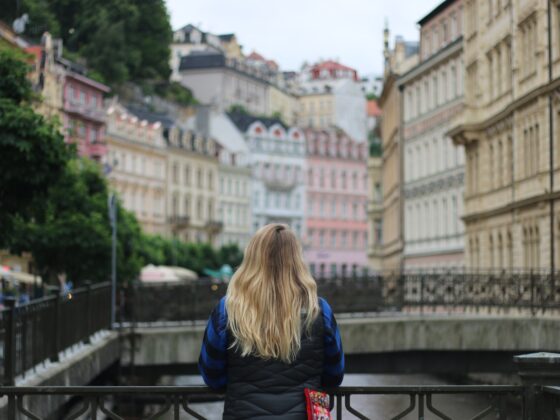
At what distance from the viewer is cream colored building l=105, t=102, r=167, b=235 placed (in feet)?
378

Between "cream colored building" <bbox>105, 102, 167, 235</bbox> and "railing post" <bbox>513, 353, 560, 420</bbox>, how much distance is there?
327ft

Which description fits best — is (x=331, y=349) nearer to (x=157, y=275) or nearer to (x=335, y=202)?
(x=157, y=275)

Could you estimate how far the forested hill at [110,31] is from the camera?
229 ft

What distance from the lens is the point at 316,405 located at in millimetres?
8781

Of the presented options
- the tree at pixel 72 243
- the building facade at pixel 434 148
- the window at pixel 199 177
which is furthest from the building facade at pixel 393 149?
the window at pixel 199 177

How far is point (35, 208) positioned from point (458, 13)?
139ft

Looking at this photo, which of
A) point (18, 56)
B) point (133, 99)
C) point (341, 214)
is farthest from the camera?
point (341, 214)

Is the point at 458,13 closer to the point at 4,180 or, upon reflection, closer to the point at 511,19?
the point at 511,19

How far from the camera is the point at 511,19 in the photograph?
50.3m

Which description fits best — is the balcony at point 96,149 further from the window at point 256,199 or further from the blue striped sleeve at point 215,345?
the blue striped sleeve at point 215,345

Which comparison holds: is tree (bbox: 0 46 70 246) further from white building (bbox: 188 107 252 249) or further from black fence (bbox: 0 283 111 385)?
white building (bbox: 188 107 252 249)

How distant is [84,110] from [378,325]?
73.2m

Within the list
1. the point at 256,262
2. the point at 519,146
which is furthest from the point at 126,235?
the point at 256,262

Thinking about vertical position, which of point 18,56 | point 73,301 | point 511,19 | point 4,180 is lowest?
point 73,301
